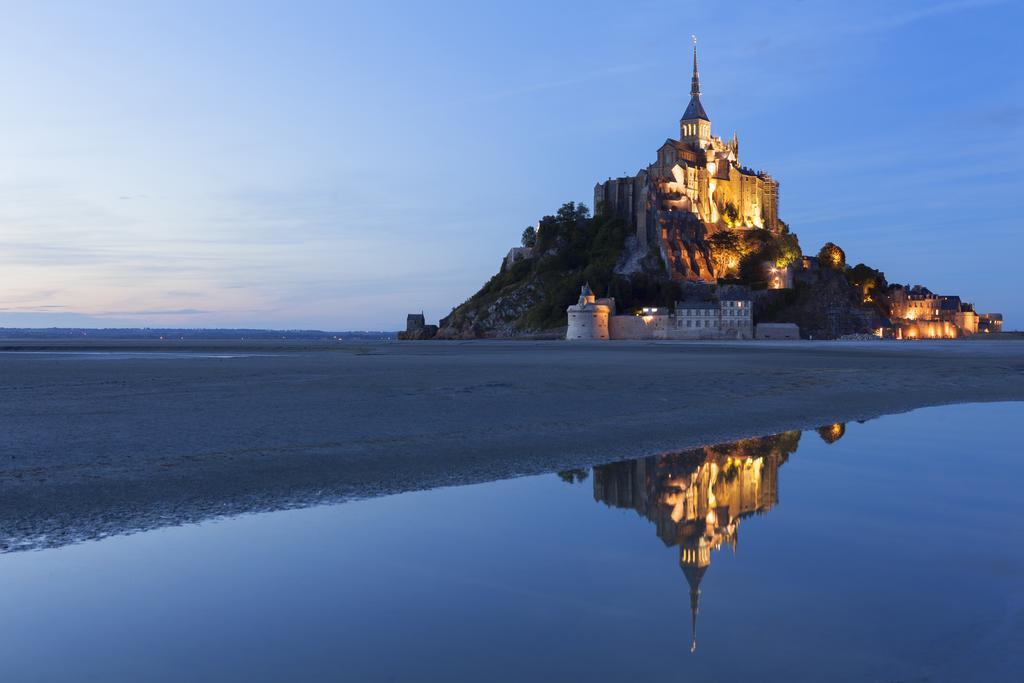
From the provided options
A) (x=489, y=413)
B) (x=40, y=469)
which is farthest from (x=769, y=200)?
(x=40, y=469)

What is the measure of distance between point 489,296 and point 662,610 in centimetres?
12267

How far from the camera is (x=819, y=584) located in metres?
5.74

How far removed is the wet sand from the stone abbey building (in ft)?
269

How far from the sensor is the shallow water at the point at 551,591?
445 cm

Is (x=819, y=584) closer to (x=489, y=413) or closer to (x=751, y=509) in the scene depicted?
(x=751, y=509)

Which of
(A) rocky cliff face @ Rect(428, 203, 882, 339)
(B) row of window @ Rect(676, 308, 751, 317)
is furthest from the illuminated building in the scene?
(B) row of window @ Rect(676, 308, 751, 317)

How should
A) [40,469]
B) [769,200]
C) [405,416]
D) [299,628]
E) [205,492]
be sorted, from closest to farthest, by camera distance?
[299,628] < [205,492] < [40,469] < [405,416] < [769,200]

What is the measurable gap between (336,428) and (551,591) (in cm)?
945

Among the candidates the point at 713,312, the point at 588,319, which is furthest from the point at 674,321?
the point at 588,319

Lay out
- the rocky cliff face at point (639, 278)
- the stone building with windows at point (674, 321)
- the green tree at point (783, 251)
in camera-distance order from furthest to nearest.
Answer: the green tree at point (783, 251) → the rocky cliff face at point (639, 278) → the stone building with windows at point (674, 321)

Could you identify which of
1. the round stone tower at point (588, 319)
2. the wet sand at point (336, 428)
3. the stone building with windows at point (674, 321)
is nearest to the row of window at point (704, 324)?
the stone building with windows at point (674, 321)

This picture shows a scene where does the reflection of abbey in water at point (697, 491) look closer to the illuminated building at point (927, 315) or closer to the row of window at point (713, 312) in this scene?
the row of window at point (713, 312)

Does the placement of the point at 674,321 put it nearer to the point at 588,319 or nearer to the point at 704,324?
the point at 704,324

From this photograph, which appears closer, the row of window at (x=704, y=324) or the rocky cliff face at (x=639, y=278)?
the row of window at (x=704, y=324)
